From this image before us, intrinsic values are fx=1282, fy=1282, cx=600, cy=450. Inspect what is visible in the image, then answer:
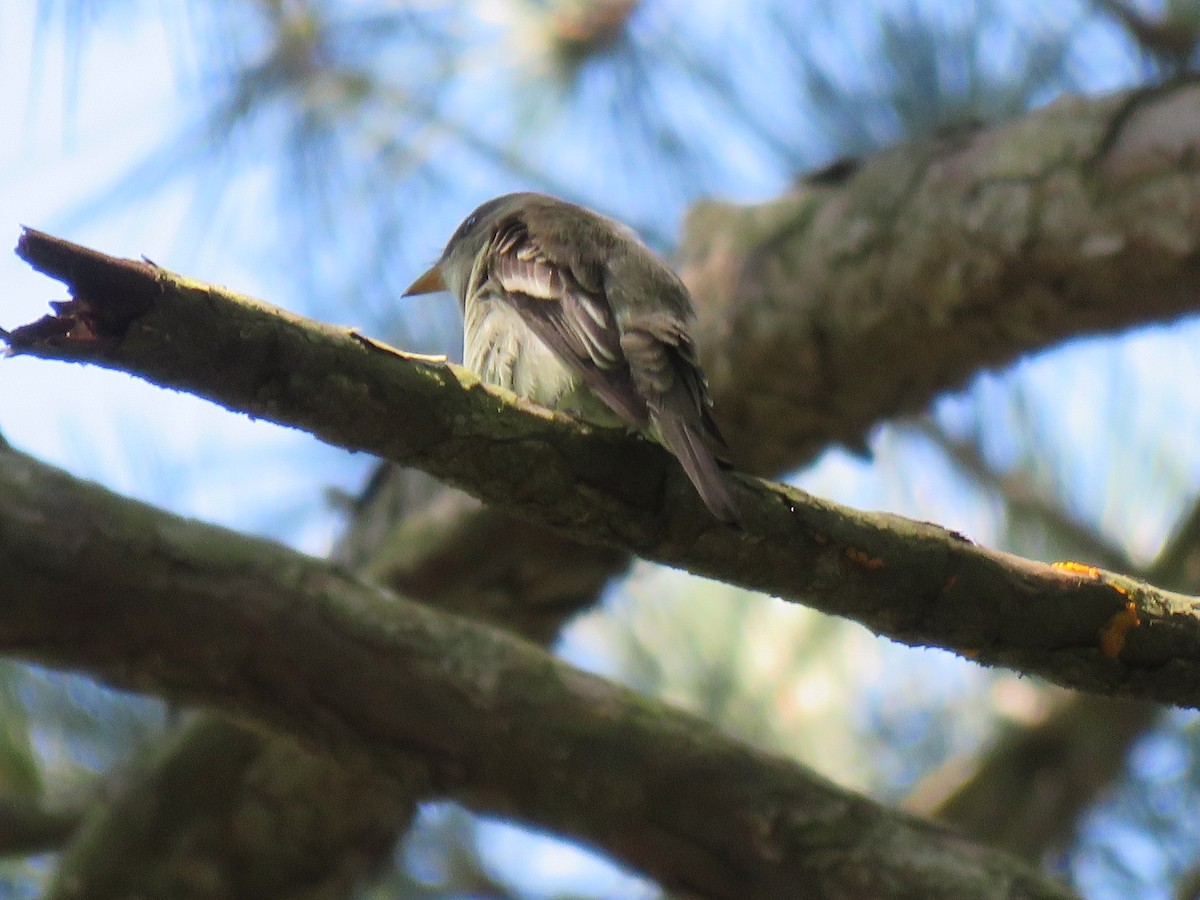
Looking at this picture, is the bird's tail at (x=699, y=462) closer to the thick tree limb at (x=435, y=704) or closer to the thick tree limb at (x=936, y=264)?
the thick tree limb at (x=435, y=704)

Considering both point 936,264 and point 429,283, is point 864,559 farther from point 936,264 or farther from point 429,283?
point 429,283

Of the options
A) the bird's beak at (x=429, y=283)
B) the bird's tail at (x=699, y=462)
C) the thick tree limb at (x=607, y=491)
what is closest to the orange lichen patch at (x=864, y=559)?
the thick tree limb at (x=607, y=491)

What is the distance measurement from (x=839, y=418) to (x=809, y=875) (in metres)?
1.39

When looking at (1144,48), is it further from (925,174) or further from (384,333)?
(384,333)

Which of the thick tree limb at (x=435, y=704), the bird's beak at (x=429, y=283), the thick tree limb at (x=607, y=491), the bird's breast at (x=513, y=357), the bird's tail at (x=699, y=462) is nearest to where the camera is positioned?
the thick tree limb at (x=607, y=491)

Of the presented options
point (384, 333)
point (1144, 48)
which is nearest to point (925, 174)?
point (1144, 48)

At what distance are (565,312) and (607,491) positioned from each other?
62 cm

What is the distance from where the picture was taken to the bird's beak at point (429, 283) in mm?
3453

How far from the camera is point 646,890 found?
178 inches

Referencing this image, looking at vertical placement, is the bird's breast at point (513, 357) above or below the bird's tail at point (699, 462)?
above

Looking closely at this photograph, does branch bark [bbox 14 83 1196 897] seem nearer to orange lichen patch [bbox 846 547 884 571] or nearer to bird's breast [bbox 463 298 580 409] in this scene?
bird's breast [bbox 463 298 580 409]

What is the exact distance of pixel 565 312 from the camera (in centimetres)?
229

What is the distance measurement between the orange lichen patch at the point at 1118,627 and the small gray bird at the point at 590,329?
2.21 feet

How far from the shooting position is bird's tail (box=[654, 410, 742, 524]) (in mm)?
1646
